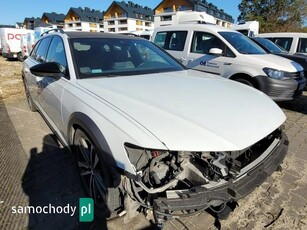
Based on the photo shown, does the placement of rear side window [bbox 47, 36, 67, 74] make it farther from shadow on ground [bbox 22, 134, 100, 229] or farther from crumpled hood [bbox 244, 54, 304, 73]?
crumpled hood [bbox 244, 54, 304, 73]

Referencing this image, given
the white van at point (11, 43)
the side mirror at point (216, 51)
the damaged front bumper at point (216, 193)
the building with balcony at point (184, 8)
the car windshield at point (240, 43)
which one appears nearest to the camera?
the damaged front bumper at point (216, 193)

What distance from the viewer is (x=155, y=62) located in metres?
3.17

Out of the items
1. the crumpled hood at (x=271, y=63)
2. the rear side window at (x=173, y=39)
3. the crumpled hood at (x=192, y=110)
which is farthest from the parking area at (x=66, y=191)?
the rear side window at (x=173, y=39)

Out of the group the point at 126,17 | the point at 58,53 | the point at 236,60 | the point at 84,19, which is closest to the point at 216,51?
the point at 236,60

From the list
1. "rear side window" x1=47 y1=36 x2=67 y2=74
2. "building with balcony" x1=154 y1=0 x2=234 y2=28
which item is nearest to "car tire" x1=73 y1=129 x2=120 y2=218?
"rear side window" x1=47 y1=36 x2=67 y2=74

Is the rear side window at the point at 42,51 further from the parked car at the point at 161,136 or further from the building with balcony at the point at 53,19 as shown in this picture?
the building with balcony at the point at 53,19

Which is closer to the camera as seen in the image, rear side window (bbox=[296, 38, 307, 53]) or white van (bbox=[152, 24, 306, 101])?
white van (bbox=[152, 24, 306, 101])

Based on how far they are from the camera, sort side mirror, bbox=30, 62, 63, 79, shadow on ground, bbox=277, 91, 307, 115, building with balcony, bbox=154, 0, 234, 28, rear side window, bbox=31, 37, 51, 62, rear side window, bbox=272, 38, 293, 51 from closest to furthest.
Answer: side mirror, bbox=30, 62, 63, 79 → rear side window, bbox=31, 37, 51, 62 → shadow on ground, bbox=277, 91, 307, 115 → rear side window, bbox=272, 38, 293, 51 → building with balcony, bbox=154, 0, 234, 28

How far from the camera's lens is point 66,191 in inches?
103

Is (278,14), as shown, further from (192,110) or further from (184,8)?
(192,110)

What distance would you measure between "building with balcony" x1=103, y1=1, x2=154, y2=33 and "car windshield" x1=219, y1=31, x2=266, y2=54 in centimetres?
5454

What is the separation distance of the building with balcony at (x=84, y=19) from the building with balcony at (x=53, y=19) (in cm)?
328

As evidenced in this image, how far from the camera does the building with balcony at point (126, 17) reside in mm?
58312

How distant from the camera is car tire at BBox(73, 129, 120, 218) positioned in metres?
1.90
